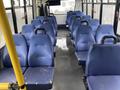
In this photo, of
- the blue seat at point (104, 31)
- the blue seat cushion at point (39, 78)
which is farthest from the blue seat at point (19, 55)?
the blue seat at point (104, 31)

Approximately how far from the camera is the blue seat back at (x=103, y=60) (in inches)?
99.0

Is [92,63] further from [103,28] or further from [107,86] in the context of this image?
[103,28]

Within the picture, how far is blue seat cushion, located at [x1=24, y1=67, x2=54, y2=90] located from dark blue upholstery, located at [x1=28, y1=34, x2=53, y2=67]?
0.32 ft

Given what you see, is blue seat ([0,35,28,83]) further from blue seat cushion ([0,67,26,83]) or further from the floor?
the floor

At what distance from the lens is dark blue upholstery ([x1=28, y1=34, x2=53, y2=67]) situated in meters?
3.13

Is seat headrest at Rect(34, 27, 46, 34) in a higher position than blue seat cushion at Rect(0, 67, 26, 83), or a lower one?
higher

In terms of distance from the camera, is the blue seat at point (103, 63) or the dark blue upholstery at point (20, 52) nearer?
the blue seat at point (103, 63)

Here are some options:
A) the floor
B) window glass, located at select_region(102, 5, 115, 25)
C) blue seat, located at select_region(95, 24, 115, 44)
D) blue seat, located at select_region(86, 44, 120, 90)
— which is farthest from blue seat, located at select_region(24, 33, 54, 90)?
window glass, located at select_region(102, 5, 115, 25)

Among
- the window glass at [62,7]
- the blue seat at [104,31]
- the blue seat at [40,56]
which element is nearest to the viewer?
the blue seat at [40,56]

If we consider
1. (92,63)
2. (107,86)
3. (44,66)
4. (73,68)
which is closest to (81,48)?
(73,68)

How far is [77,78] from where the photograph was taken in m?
3.73

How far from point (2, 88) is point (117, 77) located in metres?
2.03

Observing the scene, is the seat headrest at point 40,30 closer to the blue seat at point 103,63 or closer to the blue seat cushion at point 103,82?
the blue seat at point 103,63

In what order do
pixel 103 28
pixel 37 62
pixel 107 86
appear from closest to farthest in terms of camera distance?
pixel 107 86 → pixel 37 62 → pixel 103 28
